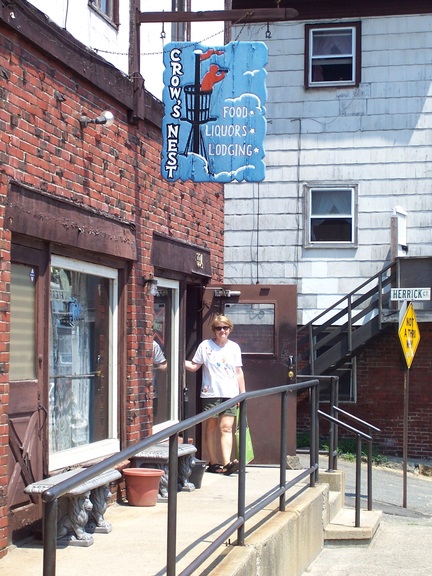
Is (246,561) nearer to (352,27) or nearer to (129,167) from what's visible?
(129,167)

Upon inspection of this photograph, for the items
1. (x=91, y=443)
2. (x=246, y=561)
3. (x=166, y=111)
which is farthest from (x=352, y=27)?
(x=246, y=561)

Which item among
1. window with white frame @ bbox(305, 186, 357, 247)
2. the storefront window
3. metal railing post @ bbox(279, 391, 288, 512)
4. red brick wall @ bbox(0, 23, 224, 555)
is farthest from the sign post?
metal railing post @ bbox(279, 391, 288, 512)

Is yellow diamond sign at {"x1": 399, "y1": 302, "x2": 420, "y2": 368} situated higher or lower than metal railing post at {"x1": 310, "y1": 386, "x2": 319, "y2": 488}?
higher

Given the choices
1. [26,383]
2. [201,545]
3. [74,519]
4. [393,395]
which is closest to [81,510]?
[74,519]

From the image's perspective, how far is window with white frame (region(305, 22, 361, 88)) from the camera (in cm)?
1833

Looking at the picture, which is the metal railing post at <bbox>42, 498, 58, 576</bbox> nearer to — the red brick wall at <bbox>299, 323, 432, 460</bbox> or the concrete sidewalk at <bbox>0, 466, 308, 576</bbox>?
the concrete sidewalk at <bbox>0, 466, 308, 576</bbox>

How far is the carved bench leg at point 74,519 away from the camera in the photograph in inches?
249

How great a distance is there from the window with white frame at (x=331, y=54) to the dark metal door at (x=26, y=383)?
12.1 meters

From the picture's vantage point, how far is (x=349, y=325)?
673 inches

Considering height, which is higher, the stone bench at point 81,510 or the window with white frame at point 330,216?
the window with white frame at point 330,216

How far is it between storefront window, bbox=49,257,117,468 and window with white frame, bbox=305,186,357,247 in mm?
9961

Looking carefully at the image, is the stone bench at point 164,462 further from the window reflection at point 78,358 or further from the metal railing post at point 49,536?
the metal railing post at point 49,536

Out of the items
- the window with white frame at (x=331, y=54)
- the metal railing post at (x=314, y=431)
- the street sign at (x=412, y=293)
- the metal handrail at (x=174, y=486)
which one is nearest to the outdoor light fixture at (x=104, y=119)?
the metal handrail at (x=174, y=486)

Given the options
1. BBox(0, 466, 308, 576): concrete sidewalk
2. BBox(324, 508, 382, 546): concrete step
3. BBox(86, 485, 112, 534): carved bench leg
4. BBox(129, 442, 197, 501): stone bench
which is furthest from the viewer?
BBox(324, 508, 382, 546): concrete step
